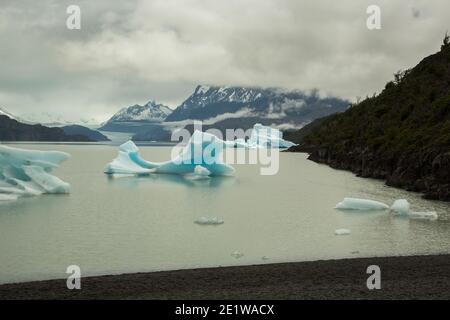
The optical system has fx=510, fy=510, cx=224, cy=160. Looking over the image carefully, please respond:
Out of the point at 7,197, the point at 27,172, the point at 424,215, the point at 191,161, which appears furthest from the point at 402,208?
the point at 191,161

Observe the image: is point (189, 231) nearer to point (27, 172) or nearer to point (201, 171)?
point (27, 172)

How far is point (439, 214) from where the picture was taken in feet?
72.6

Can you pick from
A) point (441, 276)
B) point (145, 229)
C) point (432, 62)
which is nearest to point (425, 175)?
point (145, 229)

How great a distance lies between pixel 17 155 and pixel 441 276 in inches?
859

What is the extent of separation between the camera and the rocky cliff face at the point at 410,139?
2998 cm

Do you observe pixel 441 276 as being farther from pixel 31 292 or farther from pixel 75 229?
pixel 75 229

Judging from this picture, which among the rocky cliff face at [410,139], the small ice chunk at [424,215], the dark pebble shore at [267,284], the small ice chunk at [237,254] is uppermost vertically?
the rocky cliff face at [410,139]

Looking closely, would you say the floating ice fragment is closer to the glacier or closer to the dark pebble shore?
the glacier

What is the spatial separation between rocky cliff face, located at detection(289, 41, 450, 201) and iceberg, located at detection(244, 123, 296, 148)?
7353cm

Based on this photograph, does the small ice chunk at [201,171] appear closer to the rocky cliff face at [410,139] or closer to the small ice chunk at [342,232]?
the rocky cliff face at [410,139]

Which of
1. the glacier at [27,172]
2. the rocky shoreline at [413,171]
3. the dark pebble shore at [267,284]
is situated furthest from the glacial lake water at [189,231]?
the dark pebble shore at [267,284]

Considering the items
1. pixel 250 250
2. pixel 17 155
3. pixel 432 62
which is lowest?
pixel 250 250

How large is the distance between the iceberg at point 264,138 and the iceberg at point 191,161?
10283 centimetres

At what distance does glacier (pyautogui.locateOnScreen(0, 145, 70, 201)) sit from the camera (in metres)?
26.2
